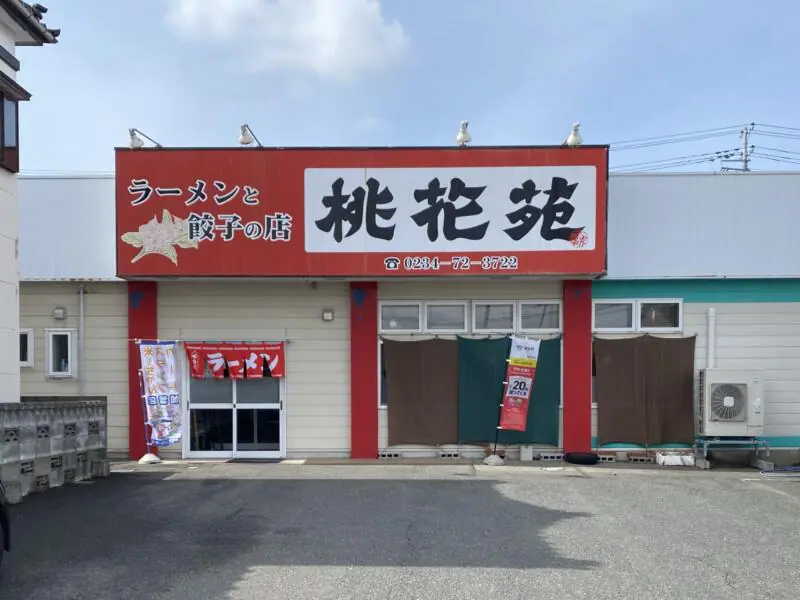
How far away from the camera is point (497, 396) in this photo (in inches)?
406

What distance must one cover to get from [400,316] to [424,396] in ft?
4.87

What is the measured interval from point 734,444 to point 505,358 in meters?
4.15

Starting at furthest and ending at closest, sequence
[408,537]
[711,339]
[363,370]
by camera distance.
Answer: [363,370] → [711,339] → [408,537]

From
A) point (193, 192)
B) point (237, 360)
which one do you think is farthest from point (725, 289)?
point (193, 192)

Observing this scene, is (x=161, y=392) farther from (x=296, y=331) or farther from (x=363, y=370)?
(x=363, y=370)

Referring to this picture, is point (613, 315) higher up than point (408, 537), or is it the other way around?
point (613, 315)

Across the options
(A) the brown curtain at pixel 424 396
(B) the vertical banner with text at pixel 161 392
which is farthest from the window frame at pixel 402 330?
(B) the vertical banner with text at pixel 161 392

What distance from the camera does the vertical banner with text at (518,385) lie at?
1003cm

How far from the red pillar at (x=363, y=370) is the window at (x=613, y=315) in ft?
13.1

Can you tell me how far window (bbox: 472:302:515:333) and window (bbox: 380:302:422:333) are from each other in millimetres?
1048

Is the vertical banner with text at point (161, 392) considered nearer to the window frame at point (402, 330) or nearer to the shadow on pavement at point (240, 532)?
the shadow on pavement at point (240, 532)

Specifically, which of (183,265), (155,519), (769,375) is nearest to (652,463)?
(769,375)

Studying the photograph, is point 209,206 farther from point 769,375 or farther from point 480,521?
point 769,375

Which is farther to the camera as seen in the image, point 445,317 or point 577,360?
point 445,317
